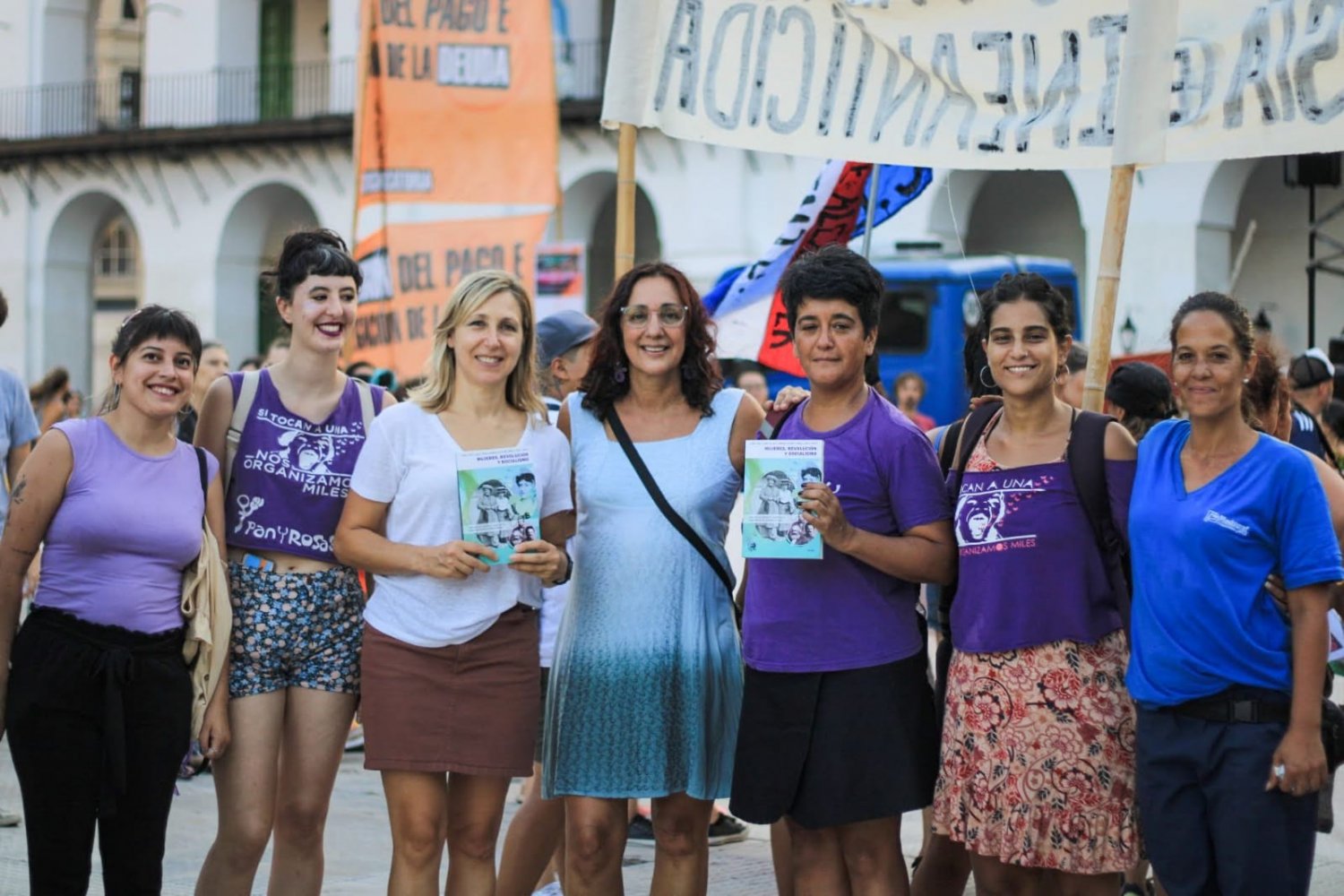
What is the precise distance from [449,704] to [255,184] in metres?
25.4

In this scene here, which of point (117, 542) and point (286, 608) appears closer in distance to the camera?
point (117, 542)

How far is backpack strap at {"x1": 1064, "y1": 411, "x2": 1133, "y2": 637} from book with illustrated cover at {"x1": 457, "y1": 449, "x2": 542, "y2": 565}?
136 centimetres

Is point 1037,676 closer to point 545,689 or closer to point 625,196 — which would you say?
point 545,689

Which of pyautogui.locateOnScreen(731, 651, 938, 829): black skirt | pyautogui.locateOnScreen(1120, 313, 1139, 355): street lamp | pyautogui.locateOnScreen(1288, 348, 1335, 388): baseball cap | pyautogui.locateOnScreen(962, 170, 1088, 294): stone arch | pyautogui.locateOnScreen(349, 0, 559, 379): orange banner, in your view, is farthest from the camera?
pyautogui.locateOnScreen(962, 170, 1088, 294): stone arch

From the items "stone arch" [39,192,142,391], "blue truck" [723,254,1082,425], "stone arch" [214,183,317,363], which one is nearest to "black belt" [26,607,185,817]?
"blue truck" [723,254,1082,425]

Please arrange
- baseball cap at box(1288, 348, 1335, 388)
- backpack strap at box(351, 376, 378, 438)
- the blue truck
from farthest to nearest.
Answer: the blue truck, baseball cap at box(1288, 348, 1335, 388), backpack strap at box(351, 376, 378, 438)

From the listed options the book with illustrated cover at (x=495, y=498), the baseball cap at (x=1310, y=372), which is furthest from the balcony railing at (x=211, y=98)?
the book with illustrated cover at (x=495, y=498)

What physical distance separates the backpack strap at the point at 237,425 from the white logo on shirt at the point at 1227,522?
255 cm

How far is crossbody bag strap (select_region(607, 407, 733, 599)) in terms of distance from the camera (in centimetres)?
451

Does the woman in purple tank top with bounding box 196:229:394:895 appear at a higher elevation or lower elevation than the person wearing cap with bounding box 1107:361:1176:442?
lower

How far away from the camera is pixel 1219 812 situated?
13.0 ft

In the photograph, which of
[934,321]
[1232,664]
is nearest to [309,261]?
[1232,664]

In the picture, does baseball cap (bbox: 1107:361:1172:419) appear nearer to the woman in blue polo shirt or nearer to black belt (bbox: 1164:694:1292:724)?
the woman in blue polo shirt

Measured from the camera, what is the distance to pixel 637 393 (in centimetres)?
474
